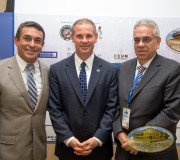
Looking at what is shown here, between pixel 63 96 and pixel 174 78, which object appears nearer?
pixel 174 78

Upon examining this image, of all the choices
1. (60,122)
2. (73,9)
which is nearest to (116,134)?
(60,122)

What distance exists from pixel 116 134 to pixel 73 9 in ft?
6.90

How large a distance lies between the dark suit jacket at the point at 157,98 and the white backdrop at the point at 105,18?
1.19 m

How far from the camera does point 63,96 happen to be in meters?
1.92

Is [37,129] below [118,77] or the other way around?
below

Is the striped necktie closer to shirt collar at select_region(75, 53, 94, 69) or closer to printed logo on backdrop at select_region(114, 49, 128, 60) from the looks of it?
shirt collar at select_region(75, 53, 94, 69)

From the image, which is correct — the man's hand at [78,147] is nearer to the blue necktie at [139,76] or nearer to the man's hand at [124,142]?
the man's hand at [124,142]

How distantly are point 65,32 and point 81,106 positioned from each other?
4.85 feet

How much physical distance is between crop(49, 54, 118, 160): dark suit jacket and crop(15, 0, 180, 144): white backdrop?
98 centimetres

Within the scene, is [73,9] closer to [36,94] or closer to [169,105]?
[36,94]

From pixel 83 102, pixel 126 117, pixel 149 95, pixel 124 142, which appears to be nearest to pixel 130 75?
pixel 149 95

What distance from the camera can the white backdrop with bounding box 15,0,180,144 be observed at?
286cm

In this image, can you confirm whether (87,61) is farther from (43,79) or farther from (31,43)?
(31,43)

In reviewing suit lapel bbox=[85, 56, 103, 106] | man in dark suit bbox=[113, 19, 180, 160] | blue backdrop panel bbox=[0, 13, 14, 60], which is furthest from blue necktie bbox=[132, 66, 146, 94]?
blue backdrop panel bbox=[0, 13, 14, 60]
